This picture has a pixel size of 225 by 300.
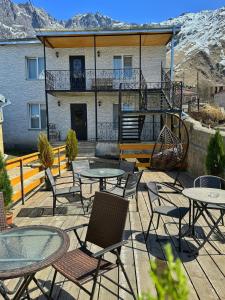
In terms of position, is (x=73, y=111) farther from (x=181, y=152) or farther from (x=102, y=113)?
(x=181, y=152)

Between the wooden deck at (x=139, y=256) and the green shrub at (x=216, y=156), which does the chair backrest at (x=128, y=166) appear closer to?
the wooden deck at (x=139, y=256)

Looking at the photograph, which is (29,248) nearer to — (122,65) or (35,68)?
(122,65)

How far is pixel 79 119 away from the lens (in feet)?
54.2

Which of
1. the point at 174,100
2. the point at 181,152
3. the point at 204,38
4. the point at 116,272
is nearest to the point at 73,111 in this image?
the point at 174,100

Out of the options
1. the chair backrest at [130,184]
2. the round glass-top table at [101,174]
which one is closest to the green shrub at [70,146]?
the round glass-top table at [101,174]

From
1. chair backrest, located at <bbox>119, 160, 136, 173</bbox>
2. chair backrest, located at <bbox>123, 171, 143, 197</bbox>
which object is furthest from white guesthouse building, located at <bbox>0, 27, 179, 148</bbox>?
chair backrest, located at <bbox>123, 171, 143, 197</bbox>

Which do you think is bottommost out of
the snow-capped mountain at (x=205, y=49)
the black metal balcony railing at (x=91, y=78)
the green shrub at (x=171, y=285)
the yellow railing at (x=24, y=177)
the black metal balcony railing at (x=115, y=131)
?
the yellow railing at (x=24, y=177)

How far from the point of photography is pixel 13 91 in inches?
663

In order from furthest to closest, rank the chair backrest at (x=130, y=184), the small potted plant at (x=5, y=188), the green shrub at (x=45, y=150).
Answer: the green shrub at (x=45, y=150) → the chair backrest at (x=130, y=184) → the small potted plant at (x=5, y=188)

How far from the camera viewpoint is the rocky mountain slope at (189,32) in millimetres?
98125

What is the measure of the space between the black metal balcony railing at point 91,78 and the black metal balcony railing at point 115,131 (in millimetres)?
2081

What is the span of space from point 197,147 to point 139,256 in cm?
593

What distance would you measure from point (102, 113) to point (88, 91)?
177 cm

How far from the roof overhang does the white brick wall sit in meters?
0.44
